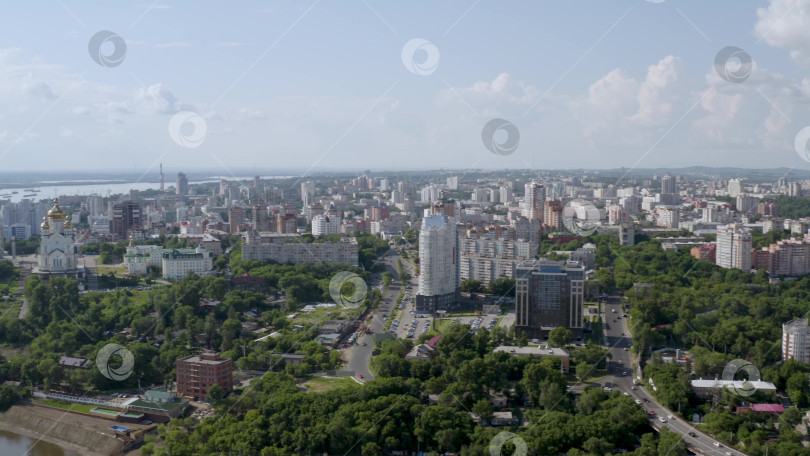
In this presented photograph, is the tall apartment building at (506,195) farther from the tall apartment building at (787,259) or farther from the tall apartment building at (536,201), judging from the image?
the tall apartment building at (787,259)

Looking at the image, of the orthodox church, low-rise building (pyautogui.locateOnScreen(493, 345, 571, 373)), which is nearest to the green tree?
low-rise building (pyautogui.locateOnScreen(493, 345, 571, 373))

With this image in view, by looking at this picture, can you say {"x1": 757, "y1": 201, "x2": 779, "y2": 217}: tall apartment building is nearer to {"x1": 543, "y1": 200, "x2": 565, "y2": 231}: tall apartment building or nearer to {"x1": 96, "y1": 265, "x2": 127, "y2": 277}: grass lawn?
{"x1": 543, "y1": 200, "x2": 565, "y2": 231}: tall apartment building

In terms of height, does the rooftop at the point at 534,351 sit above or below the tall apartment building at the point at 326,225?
below

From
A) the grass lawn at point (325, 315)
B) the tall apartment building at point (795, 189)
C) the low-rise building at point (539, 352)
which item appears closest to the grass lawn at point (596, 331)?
the low-rise building at point (539, 352)

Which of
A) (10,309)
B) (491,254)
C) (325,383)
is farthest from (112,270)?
(325,383)

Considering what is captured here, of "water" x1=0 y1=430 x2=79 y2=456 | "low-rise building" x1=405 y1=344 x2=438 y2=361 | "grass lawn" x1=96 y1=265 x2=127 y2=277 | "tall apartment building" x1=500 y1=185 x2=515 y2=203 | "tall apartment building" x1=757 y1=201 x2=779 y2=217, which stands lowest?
"water" x1=0 y1=430 x2=79 y2=456

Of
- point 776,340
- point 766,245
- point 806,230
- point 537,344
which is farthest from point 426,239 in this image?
point 806,230
